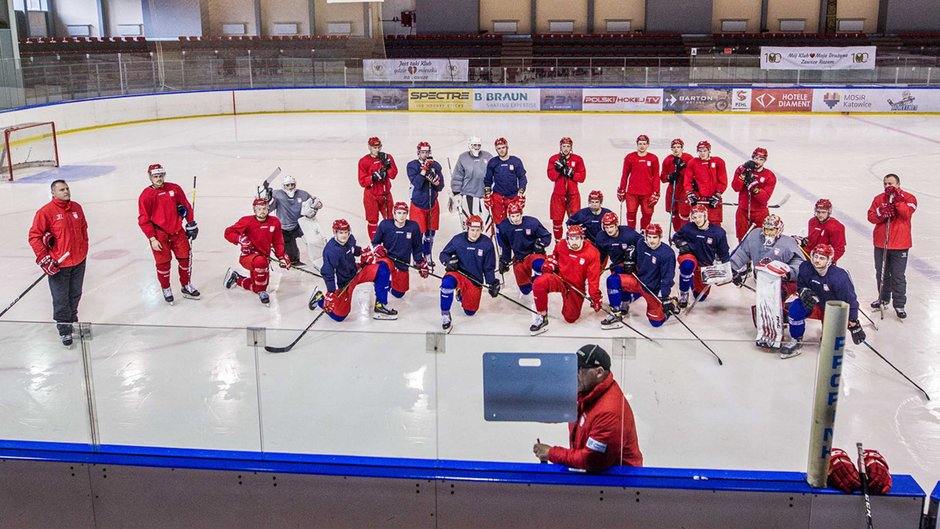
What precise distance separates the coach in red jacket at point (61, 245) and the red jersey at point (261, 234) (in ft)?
5.12

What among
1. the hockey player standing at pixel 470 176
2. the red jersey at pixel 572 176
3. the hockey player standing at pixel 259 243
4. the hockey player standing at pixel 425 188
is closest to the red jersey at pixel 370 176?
the hockey player standing at pixel 425 188

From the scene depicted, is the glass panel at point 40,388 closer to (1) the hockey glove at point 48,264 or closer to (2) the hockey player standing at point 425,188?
(1) the hockey glove at point 48,264

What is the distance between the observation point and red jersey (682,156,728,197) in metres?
10.6

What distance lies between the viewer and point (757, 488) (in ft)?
13.0

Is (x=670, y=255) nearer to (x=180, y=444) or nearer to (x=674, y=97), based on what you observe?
(x=180, y=444)

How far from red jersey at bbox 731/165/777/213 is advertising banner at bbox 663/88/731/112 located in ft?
55.2

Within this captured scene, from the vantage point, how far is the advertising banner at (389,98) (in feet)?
89.3

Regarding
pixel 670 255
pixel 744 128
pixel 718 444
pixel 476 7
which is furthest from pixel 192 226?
pixel 476 7

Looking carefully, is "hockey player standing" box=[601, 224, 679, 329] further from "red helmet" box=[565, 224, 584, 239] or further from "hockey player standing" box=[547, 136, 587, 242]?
"hockey player standing" box=[547, 136, 587, 242]

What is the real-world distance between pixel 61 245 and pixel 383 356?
4562mm

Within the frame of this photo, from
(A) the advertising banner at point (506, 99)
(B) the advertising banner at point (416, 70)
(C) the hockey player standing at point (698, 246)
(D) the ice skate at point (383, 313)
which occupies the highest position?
(B) the advertising banner at point (416, 70)

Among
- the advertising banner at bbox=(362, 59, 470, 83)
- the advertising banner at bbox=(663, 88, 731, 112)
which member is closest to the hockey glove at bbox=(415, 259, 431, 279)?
the advertising banner at bbox=(362, 59, 470, 83)

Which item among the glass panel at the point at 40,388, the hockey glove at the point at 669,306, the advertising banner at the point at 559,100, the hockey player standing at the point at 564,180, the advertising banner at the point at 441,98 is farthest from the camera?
the advertising banner at the point at 441,98

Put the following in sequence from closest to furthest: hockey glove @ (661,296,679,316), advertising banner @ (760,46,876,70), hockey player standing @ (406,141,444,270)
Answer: hockey glove @ (661,296,679,316), hockey player standing @ (406,141,444,270), advertising banner @ (760,46,876,70)
